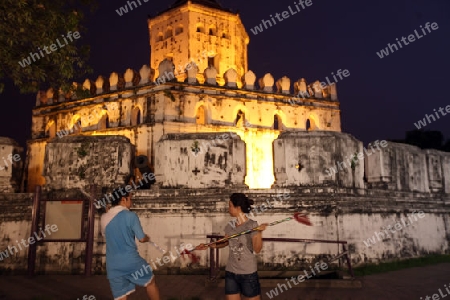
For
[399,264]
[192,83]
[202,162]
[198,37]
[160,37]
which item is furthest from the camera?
[160,37]

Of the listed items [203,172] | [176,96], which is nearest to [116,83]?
[176,96]

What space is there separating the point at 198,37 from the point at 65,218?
46.9ft

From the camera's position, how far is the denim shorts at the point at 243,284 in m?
4.25

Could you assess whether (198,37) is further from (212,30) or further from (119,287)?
(119,287)

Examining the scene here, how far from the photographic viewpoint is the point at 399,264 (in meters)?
8.84

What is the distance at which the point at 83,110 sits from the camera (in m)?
18.8

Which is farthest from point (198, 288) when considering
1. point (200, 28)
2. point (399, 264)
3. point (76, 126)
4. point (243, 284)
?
point (200, 28)

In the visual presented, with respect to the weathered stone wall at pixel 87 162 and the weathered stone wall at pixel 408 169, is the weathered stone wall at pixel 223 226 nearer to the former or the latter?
the weathered stone wall at pixel 87 162

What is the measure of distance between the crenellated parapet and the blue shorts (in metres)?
13.2

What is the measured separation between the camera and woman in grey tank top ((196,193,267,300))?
14.0 feet

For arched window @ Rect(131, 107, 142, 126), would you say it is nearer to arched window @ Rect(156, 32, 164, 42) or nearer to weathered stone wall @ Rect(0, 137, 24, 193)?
arched window @ Rect(156, 32, 164, 42)

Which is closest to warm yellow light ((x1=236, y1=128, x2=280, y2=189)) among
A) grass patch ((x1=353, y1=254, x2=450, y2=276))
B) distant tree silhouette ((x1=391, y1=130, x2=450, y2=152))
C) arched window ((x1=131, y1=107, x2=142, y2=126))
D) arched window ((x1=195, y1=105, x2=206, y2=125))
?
arched window ((x1=195, y1=105, x2=206, y2=125))

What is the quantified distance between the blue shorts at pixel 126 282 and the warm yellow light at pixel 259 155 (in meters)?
12.9

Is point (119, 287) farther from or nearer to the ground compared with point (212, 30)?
nearer to the ground
